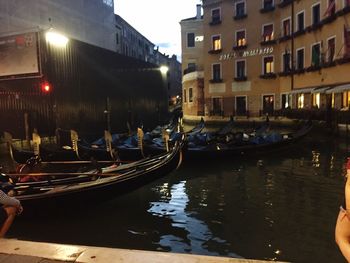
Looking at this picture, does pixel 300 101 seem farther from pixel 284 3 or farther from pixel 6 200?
pixel 6 200

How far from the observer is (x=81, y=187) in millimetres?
5480

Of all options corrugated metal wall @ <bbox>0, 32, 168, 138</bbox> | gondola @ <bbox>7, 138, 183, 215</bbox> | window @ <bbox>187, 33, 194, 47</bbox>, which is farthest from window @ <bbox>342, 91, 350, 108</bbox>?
window @ <bbox>187, 33, 194, 47</bbox>

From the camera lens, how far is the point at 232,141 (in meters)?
11.5

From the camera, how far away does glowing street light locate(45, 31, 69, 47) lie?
1214 cm

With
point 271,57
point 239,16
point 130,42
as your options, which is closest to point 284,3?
point 271,57

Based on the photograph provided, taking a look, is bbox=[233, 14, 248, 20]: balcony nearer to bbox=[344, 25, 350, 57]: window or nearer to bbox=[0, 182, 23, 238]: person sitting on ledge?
bbox=[344, 25, 350, 57]: window

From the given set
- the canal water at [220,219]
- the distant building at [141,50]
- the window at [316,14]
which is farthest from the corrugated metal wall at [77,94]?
the window at [316,14]

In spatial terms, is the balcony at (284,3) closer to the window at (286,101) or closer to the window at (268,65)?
the window at (268,65)

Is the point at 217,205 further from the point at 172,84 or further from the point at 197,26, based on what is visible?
the point at 172,84

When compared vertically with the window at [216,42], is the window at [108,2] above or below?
above

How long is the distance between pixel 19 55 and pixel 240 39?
14956 mm

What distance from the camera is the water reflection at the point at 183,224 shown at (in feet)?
15.6

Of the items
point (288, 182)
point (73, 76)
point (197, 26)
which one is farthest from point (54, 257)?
point (197, 26)

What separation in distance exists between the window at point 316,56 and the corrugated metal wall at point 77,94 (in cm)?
846
